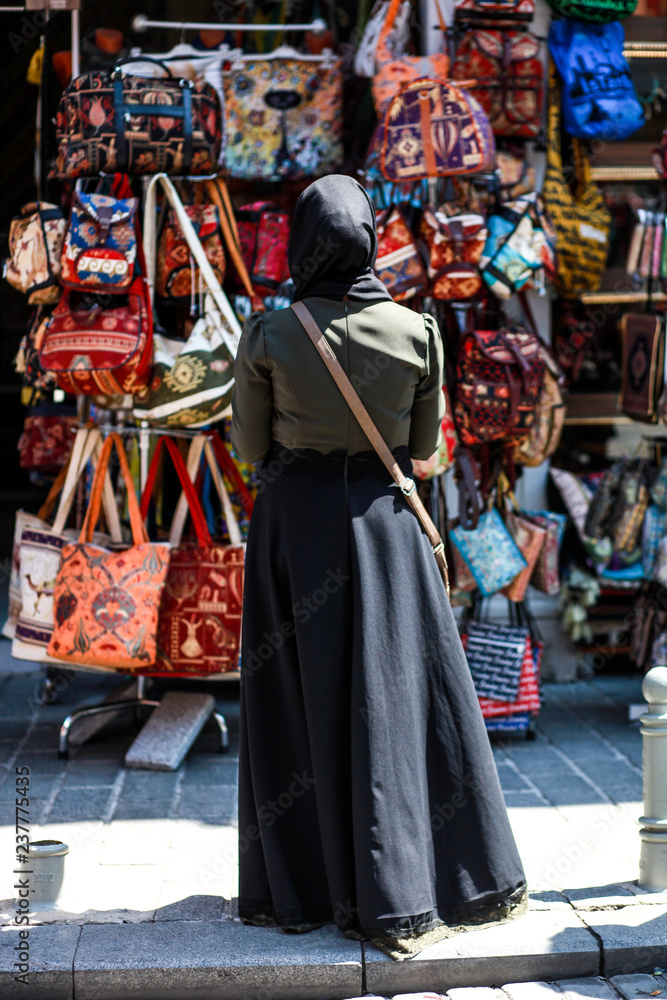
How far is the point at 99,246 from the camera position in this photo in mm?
4434

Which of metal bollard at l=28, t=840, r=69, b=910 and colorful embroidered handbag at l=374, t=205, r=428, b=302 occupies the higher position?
colorful embroidered handbag at l=374, t=205, r=428, b=302

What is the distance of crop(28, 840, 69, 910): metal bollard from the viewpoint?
3.36 m

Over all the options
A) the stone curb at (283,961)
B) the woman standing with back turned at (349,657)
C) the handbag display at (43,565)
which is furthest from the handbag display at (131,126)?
the stone curb at (283,961)

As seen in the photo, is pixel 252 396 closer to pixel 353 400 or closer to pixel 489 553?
pixel 353 400

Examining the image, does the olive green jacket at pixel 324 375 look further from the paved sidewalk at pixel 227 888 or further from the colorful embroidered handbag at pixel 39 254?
the colorful embroidered handbag at pixel 39 254

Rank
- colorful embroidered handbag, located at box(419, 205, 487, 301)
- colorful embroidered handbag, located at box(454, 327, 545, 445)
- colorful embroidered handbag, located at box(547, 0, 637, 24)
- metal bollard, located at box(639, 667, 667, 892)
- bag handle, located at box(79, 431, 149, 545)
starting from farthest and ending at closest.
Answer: colorful embroidered handbag, located at box(547, 0, 637, 24) → colorful embroidered handbag, located at box(454, 327, 545, 445) → colorful embroidered handbag, located at box(419, 205, 487, 301) → bag handle, located at box(79, 431, 149, 545) → metal bollard, located at box(639, 667, 667, 892)

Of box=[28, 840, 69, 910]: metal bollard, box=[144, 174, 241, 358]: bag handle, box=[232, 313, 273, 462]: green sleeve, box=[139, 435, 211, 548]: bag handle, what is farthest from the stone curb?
box=[144, 174, 241, 358]: bag handle

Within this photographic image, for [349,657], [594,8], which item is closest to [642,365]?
[594,8]

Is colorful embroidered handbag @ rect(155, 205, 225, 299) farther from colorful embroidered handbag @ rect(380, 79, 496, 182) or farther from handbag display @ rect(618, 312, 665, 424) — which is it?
handbag display @ rect(618, 312, 665, 424)

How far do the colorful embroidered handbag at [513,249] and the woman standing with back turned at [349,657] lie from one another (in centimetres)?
177

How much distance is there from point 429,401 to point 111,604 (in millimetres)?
1762

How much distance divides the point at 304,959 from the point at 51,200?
4.46 m

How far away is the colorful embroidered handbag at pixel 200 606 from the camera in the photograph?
15.2 ft

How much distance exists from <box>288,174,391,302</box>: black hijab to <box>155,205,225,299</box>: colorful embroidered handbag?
60.0 inches
